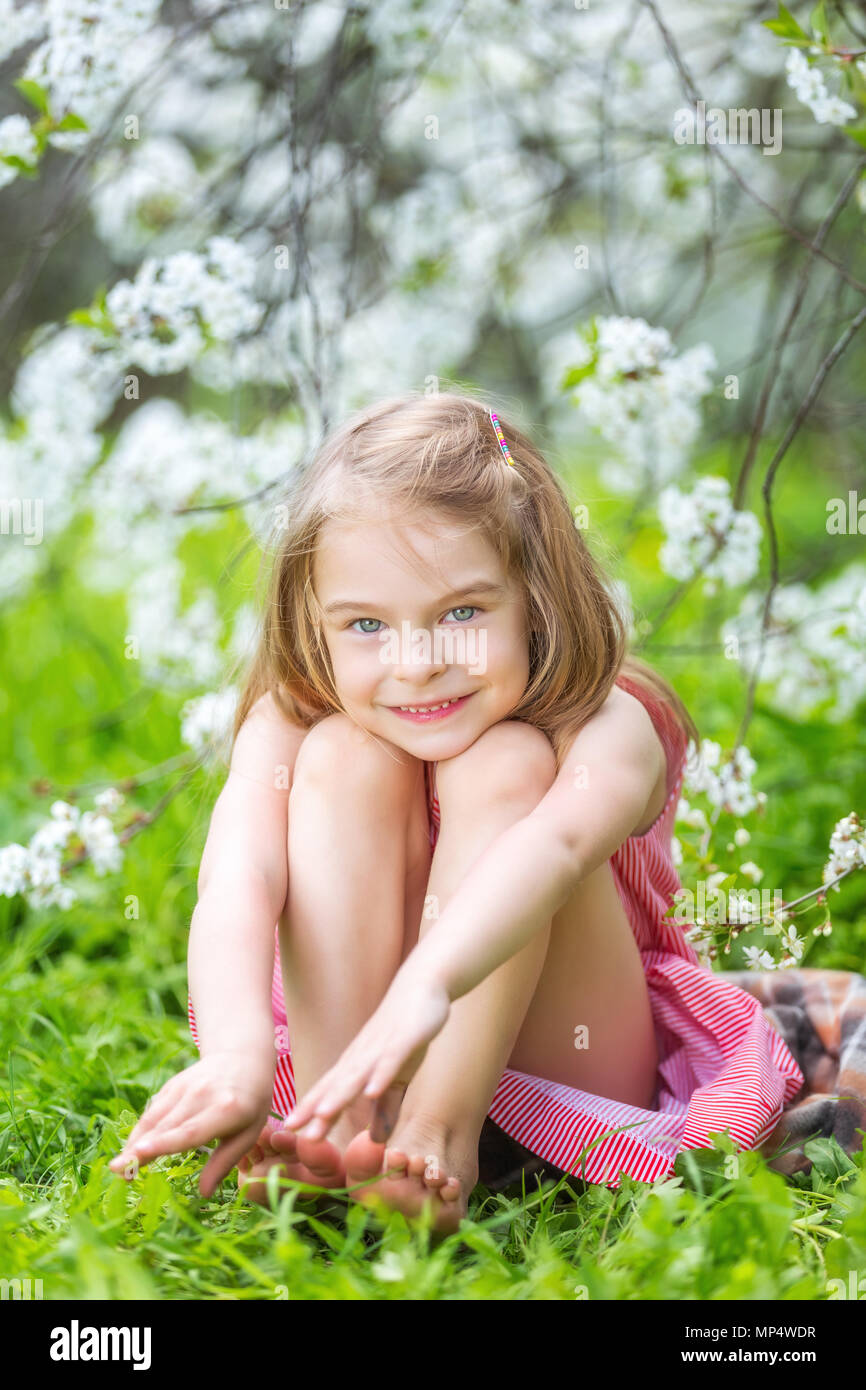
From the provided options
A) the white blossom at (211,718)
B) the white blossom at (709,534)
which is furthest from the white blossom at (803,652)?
the white blossom at (211,718)

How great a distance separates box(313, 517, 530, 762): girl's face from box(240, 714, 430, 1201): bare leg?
51 mm

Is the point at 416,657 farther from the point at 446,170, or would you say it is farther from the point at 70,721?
the point at 446,170

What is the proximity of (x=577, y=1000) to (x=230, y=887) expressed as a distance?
1.16 feet

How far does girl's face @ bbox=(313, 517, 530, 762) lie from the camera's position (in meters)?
1.16

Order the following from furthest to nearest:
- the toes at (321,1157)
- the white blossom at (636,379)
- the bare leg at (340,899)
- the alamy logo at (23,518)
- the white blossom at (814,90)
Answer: the alamy logo at (23,518) → the white blossom at (636,379) → the white blossom at (814,90) → the bare leg at (340,899) → the toes at (321,1157)

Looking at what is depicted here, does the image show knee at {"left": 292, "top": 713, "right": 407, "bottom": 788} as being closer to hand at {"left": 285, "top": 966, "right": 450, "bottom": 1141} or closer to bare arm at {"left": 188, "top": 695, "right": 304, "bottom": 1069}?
bare arm at {"left": 188, "top": 695, "right": 304, "bottom": 1069}

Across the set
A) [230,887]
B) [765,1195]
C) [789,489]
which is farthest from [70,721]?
[789,489]

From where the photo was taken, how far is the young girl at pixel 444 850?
105 cm

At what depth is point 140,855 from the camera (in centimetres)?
207

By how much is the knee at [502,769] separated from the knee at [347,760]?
0.05m

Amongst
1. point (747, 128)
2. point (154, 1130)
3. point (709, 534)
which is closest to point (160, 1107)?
point (154, 1130)
